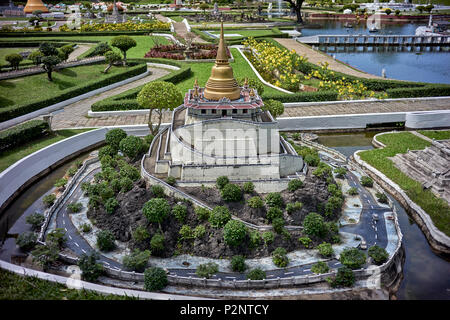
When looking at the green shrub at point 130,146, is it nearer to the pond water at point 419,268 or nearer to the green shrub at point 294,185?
the green shrub at point 294,185

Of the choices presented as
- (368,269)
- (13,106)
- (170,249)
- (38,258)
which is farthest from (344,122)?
(13,106)

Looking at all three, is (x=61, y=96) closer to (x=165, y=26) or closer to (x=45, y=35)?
(x=45, y=35)

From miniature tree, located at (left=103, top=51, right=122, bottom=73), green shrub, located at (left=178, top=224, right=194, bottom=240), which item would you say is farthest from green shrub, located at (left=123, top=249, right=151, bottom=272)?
miniature tree, located at (left=103, top=51, right=122, bottom=73)

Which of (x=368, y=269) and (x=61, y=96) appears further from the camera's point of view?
(x=61, y=96)

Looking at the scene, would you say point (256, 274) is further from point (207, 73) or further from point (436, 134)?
point (207, 73)

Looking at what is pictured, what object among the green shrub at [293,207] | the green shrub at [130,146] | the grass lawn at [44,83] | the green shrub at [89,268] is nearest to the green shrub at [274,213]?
the green shrub at [293,207]

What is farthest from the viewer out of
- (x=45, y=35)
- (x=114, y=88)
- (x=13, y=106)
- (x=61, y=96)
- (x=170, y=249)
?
(x=45, y=35)

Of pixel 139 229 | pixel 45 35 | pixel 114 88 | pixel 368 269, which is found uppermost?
pixel 45 35

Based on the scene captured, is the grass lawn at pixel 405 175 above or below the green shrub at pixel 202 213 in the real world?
below
